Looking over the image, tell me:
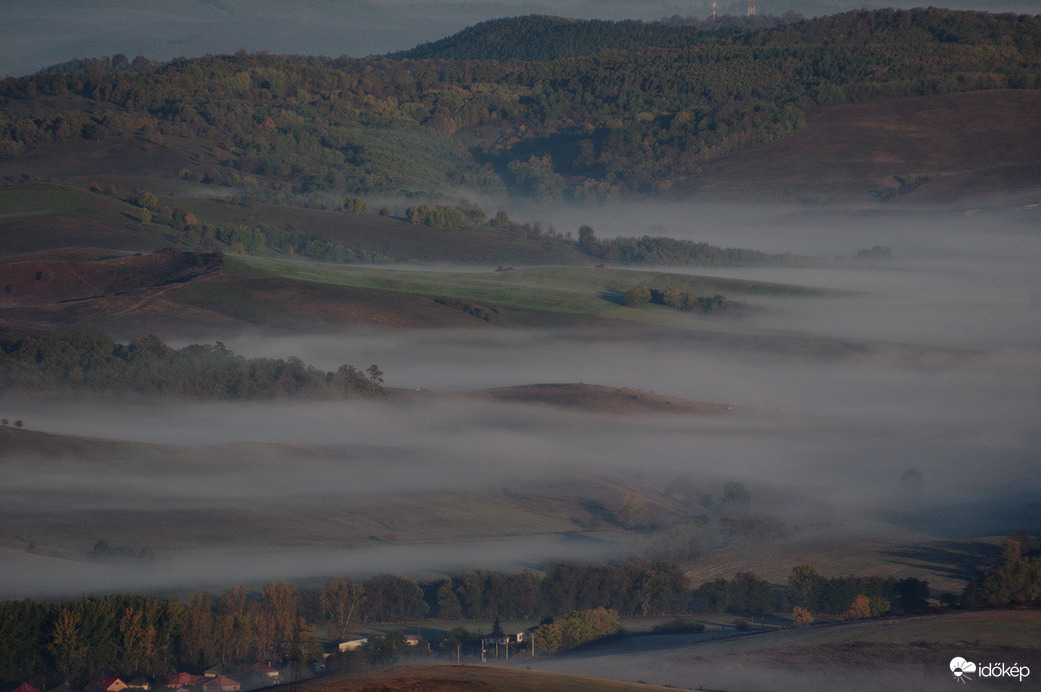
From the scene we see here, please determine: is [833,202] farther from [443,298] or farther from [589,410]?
[589,410]

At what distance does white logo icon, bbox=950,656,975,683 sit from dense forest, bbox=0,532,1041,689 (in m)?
6.58

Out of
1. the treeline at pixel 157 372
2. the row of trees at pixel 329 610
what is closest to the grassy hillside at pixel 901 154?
the treeline at pixel 157 372

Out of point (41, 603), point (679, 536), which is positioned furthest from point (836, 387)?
point (41, 603)

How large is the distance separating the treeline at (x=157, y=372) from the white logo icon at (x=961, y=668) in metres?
51.7

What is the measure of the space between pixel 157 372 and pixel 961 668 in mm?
57439

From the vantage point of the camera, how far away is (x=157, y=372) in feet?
254

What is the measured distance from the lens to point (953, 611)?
3534cm

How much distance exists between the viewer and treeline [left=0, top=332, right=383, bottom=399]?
249 feet

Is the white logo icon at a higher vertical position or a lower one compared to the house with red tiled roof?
higher

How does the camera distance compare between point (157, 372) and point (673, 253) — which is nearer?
point (157, 372)

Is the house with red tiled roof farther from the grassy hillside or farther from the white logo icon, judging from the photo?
the grassy hillside

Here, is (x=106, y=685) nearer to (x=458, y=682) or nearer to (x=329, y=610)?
(x=329, y=610)

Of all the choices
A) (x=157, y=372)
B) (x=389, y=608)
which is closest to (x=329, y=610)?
(x=389, y=608)

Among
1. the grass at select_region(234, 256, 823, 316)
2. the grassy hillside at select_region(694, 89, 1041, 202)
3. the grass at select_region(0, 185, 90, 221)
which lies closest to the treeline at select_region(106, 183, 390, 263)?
the grass at select_region(0, 185, 90, 221)
